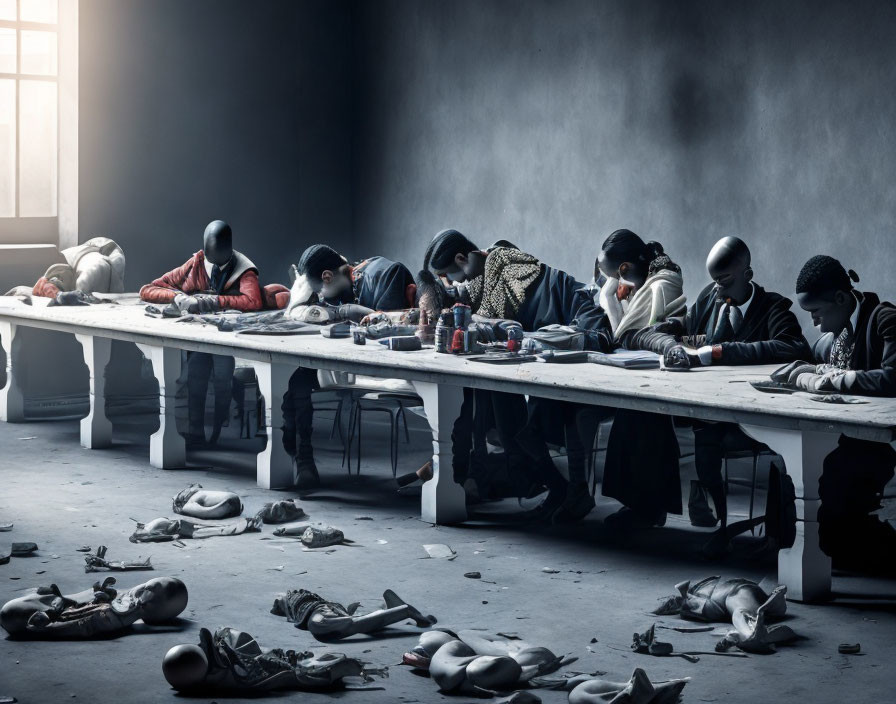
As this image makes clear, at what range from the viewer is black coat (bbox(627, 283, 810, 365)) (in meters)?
5.56

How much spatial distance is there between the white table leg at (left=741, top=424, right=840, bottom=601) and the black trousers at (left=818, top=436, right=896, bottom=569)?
0.14 meters

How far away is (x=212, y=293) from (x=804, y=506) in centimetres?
427

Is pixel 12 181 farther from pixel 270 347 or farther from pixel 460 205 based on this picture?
pixel 270 347

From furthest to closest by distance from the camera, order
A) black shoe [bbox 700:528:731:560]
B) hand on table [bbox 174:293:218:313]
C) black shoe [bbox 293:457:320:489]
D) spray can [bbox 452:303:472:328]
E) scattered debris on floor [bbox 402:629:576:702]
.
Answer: hand on table [bbox 174:293:218:313], black shoe [bbox 293:457:320:489], spray can [bbox 452:303:472:328], black shoe [bbox 700:528:731:560], scattered debris on floor [bbox 402:629:576:702]

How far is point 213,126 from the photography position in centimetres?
987

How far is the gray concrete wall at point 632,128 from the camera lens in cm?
747

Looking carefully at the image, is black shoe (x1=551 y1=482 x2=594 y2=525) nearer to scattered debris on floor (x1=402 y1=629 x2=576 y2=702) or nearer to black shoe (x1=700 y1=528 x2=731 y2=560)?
black shoe (x1=700 y1=528 x2=731 y2=560)

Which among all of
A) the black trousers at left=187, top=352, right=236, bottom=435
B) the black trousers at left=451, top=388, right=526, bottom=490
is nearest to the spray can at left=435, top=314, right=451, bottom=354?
the black trousers at left=451, top=388, right=526, bottom=490

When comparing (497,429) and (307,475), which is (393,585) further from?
(307,475)

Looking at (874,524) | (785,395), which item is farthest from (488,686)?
(874,524)

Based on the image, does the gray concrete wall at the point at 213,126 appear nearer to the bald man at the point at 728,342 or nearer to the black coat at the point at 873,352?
the bald man at the point at 728,342

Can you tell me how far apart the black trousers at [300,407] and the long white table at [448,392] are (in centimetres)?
11

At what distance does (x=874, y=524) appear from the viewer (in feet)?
16.9

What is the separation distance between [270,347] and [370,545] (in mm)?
1266
